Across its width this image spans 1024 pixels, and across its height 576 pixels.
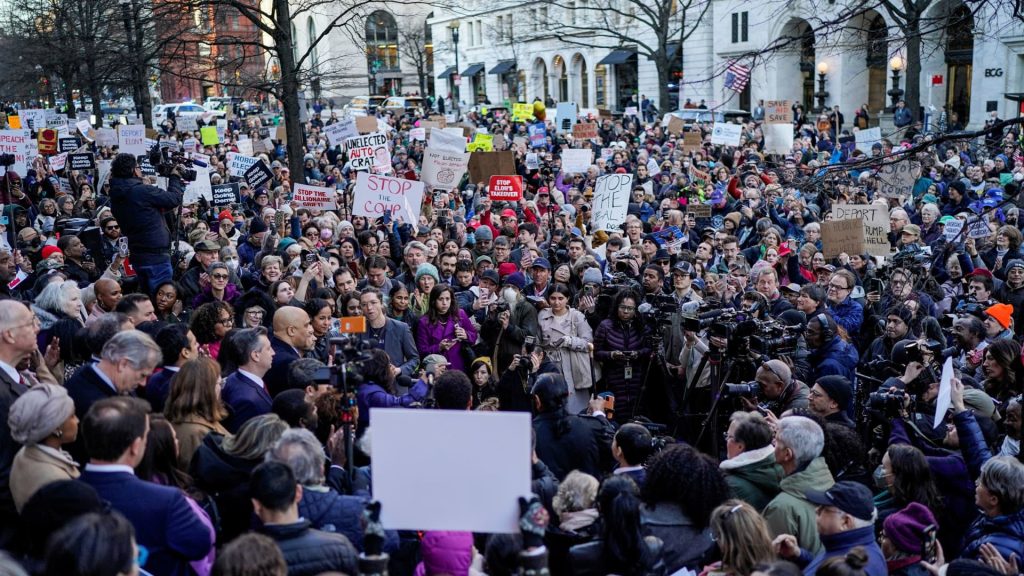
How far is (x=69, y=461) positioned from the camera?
4184mm

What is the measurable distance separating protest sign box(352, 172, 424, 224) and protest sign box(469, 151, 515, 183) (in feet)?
16.5

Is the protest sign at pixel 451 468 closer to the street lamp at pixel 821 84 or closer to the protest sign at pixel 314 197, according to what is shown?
the protest sign at pixel 314 197

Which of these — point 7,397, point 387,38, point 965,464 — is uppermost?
point 387,38

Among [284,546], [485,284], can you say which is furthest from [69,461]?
[485,284]

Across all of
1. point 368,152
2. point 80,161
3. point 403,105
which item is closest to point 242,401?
point 368,152

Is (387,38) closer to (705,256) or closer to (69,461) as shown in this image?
(705,256)

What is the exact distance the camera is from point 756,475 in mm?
5047

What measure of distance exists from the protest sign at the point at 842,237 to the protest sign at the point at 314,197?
6775 millimetres

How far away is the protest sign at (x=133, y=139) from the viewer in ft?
64.8

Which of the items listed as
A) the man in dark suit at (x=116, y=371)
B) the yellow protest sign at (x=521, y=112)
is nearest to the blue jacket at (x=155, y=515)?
the man in dark suit at (x=116, y=371)

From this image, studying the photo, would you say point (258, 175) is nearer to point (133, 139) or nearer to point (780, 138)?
point (133, 139)

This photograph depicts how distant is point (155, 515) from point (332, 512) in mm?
711

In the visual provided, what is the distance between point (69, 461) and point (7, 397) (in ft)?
2.52

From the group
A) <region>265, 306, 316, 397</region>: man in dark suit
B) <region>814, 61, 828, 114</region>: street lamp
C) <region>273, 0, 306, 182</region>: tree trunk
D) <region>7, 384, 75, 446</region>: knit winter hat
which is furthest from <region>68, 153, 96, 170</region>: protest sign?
<region>814, 61, 828, 114</region>: street lamp
